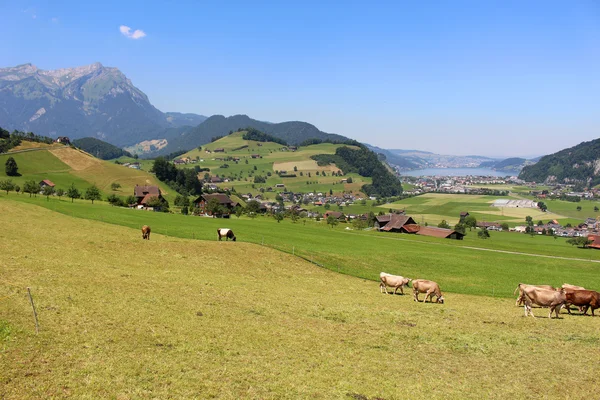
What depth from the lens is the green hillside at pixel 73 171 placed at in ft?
466

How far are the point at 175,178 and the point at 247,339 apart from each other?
570 feet

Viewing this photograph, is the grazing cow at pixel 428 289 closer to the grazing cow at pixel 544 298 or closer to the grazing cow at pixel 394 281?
the grazing cow at pixel 394 281

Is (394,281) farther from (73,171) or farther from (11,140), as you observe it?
(11,140)

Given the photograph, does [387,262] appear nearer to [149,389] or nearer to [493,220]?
[149,389]

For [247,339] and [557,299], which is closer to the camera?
[247,339]

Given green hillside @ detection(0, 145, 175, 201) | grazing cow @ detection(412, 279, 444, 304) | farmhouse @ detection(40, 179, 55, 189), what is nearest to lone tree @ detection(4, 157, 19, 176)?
green hillside @ detection(0, 145, 175, 201)

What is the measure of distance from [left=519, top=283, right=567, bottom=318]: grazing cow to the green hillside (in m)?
132

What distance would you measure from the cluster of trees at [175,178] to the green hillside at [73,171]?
753cm

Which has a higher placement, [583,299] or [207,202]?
[583,299]

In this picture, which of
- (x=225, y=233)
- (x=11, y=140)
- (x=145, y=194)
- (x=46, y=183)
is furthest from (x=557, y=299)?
(x=11, y=140)

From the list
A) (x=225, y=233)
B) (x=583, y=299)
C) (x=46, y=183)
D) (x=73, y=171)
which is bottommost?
(x=583, y=299)

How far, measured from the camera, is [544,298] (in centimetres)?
2647

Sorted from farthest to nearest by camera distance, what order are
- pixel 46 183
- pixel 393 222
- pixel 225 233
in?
pixel 46 183 → pixel 393 222 → pixel 225 233

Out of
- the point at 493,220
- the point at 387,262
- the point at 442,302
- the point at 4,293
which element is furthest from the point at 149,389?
the point at 493,220
